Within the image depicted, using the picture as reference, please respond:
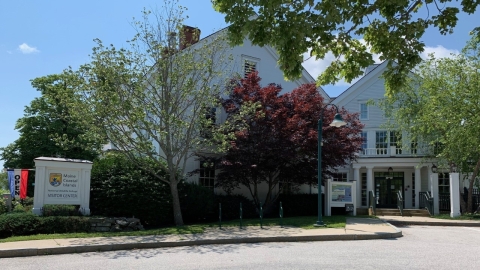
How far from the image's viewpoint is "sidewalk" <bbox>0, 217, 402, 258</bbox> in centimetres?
1096

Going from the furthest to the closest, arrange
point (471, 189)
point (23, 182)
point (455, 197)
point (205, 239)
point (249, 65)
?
point (249, 65) < point (471, 189) < point (455, 197) < point (23, 182) < point (205, 239)

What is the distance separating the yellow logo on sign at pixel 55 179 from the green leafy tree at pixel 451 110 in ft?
53.3

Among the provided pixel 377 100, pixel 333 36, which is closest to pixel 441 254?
pixel 333 36

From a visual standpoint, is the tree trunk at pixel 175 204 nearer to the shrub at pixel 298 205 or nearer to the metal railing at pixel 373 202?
the shrub at pixel 298 205

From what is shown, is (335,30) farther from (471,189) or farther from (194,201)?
(471,189)

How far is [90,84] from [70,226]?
5.14 m

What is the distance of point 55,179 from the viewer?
49.9 feet

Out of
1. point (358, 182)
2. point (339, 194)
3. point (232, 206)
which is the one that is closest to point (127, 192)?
point (232, 206)

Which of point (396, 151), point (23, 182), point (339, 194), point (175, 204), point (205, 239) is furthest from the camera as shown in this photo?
point (396, 151)

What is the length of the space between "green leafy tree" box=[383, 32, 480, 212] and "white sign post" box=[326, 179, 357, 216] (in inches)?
206

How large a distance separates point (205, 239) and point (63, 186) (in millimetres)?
6062

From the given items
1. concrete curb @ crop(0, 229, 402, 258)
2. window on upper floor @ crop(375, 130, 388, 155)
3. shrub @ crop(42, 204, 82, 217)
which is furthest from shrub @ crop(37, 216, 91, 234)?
window on upper floor @ crop(375, 130, 388, 155)

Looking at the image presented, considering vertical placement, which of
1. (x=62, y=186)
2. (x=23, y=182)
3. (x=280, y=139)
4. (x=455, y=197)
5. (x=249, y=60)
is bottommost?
(x=455, y=197)

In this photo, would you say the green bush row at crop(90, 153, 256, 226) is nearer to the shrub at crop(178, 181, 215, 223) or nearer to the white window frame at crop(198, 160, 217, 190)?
the shrub at crop(178, 181, 215, 223)
